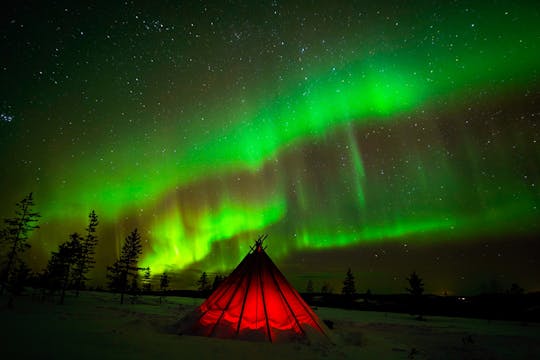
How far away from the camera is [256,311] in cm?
922

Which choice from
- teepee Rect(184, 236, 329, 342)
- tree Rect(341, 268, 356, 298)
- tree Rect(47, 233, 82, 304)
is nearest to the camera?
teepee Rect(184, 236, 329, 342)

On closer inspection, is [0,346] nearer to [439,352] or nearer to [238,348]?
[238,348]

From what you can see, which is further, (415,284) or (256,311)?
(415,284)

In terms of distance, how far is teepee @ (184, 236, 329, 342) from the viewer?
28.1 feet

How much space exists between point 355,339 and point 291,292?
291cm

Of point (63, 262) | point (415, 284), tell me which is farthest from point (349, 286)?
point (63, 262)

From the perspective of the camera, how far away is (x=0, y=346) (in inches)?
187

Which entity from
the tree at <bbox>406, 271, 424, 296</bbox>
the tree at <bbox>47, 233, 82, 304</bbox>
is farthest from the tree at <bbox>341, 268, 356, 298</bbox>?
the tree at <bbox>47, 233, 82, 304</bbox>

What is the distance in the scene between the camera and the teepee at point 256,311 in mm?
8555

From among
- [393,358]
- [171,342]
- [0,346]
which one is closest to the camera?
[0,346]

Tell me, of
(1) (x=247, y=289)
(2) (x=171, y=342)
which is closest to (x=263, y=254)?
(1) (x=247, y=289)

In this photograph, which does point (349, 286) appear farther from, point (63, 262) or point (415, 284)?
point (63, 262)

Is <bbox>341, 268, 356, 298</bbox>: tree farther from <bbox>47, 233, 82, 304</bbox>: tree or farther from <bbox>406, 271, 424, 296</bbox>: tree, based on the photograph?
<bbox>47, 233, 82, 304</bbox>: tree

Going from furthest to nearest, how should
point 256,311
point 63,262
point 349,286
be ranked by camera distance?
1. point 349,286
2. point 63,262
3. point 256,311
